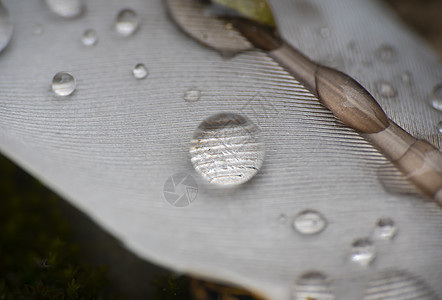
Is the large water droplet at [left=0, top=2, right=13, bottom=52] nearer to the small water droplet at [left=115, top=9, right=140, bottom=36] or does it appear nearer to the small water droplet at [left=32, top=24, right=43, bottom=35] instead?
the small water droplet at [left=32, top=24, right=43, bottom=35]

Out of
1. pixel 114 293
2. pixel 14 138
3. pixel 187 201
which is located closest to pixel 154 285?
pixel 114 293

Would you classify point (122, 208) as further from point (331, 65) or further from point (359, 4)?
point (359, 4)

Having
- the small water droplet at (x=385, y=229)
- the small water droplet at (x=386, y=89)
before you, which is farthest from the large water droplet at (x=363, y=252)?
the small water droplet at (x=386, y=89)

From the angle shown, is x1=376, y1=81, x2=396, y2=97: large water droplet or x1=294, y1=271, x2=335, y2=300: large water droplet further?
x1=376, y1=81, x2=396, y2=97: large water droplet

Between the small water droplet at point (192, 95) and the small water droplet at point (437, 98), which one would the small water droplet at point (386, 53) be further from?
the small water droplet at point (192, 95)

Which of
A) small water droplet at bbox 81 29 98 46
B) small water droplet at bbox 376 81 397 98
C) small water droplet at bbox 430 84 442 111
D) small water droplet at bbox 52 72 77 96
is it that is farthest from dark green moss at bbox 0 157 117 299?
small water droplet at bbox 430 84 442 111

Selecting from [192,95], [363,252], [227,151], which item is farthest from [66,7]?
[363,252]
